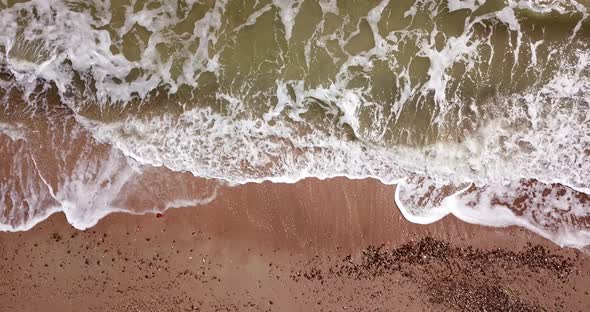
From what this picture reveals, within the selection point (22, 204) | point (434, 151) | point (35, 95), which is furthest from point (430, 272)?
point (35, 95)

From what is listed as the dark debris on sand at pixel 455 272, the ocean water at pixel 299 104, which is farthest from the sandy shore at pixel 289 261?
the ocean water at pixel 299 104

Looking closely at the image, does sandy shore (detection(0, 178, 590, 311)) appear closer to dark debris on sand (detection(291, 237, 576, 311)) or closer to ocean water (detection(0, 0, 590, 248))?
dark debris on sand (detection(291, 237, 576, 311))

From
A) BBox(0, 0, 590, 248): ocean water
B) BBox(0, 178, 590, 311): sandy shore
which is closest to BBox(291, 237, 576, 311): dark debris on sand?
BBox(0, 178, 590, 311): sandy shore

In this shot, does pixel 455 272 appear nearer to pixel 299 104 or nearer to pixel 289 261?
pixel 289 261

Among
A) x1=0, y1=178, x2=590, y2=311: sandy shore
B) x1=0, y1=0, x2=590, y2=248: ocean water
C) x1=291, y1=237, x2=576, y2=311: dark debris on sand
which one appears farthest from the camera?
x1=0, y1=0, x2=590, y2=248: ocean water

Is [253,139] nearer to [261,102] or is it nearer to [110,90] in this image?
[261,102]

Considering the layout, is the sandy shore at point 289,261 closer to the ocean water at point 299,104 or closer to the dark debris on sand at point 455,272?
the dark debris on sand at point 455,272
